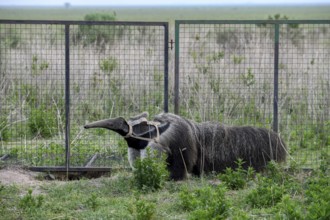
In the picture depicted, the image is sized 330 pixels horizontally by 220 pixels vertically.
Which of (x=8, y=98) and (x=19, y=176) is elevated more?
(x=8, y=98)

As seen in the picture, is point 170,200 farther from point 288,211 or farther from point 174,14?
point 174,14

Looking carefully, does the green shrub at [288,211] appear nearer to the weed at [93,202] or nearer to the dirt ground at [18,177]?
the weed at [93,202]

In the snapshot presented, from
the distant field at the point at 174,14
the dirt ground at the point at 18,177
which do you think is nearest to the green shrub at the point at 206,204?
the dirt ground at the point at 18,177

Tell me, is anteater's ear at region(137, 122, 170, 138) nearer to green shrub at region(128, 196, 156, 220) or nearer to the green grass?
the green grass

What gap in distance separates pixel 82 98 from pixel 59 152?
1092mm

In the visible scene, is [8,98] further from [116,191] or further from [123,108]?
[116,191]

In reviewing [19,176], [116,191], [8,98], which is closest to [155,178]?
[116,191]

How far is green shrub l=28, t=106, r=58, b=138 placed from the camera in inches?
460

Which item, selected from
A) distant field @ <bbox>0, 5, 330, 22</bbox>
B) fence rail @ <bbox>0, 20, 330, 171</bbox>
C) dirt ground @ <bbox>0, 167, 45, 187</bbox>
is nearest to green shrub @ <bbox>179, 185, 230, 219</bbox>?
dirt ground @ <bbox>0, 167, 45, 187</bbox>

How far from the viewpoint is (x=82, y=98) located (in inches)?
450

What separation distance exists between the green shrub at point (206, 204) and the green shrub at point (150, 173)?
89 centimetres

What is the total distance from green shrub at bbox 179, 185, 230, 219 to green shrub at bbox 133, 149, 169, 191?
890 mm

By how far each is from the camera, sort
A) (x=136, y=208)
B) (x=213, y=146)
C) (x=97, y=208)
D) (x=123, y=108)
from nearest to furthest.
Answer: (x=136, y=208) → (x=97, y=208) → (x=213, y=146) → (x=123, y=108)

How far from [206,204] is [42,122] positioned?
570 cm
